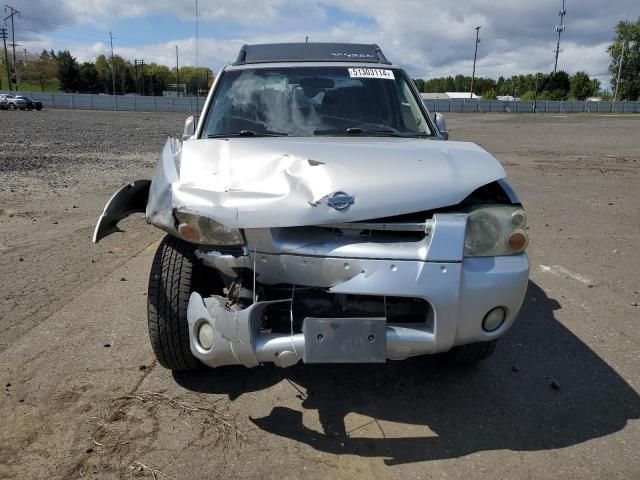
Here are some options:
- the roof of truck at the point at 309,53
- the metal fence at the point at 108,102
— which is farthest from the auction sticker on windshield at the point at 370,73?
the metal fence at the point at 108,102

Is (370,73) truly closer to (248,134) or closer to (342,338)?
(248,134)

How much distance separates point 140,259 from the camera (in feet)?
18.9

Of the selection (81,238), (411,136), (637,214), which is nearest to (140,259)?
(81,238)

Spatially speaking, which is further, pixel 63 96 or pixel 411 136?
pixel 63 96

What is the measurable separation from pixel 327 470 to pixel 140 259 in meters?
3.82

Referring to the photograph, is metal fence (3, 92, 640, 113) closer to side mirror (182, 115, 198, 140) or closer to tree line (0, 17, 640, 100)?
tree line (0, 17, 640, 100)

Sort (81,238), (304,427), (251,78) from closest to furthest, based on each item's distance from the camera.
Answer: (304,427), (251,78), (81,238)

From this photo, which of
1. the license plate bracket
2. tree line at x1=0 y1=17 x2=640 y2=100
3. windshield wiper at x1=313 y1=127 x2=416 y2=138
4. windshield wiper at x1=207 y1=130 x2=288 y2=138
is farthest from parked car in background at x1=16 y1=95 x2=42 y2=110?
the license plate bracket

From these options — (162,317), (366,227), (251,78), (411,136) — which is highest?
(251,78)

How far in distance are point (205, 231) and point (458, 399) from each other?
5.80 ft

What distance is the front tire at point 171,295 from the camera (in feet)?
9.92

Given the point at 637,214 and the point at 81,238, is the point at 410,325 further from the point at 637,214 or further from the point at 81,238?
the point at 637,214

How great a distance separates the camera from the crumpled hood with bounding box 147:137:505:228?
8.57 feet

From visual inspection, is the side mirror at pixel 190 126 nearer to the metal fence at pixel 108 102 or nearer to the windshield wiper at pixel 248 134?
the windshield wiper at pixel 248 134
